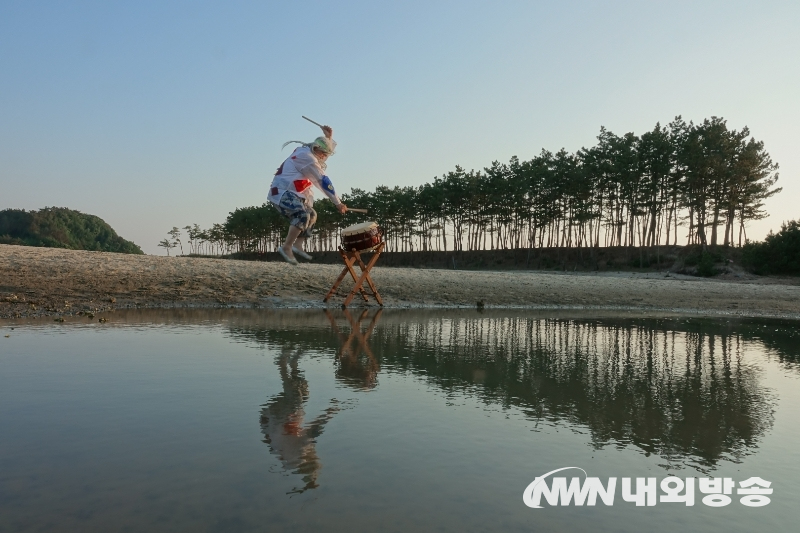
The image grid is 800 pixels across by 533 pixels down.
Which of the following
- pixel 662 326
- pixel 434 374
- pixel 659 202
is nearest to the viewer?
pixel 434 374

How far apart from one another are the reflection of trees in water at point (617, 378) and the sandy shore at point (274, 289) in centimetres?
774

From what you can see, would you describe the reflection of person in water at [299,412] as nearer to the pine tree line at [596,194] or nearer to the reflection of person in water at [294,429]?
the reflection of person in water at [294,429]

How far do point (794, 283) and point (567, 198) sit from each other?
3355cm

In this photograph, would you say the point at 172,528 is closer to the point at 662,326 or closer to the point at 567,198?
the point at 662,326

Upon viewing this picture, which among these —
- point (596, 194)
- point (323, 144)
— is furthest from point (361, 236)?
point (596, 194)

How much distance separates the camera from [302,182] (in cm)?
912

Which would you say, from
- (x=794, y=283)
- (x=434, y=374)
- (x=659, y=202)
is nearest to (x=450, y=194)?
(x=659, y=202)

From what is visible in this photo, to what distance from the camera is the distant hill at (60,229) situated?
4077 inches

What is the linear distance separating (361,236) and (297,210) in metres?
6.97

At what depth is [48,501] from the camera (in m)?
3.15

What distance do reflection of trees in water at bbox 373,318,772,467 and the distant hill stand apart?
84244 mm

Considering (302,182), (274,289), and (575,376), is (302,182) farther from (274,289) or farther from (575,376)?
(274,289)

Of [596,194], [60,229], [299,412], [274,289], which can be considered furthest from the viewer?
[60,229]

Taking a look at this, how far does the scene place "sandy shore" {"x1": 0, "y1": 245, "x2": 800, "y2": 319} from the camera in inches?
629
